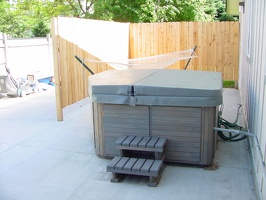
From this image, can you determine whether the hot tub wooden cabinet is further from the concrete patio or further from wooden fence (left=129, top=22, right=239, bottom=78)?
wooden fence (left=129, top=22, right=239, bottom=78)

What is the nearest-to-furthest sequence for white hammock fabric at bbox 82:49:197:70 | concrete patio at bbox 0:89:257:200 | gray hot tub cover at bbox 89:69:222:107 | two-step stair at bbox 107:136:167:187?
concrete patio at bbox 0:89:257:200, two-step stair at bbox 107:136:167:187, gray hot tub cover at bbox 89:69:222:107, white hammock fabric at bbox 82:49:197:70

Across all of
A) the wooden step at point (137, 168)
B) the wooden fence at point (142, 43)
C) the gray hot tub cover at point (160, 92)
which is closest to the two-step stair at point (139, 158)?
the wooden step at point (137, 168)

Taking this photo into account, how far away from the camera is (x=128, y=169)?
3.06 metres

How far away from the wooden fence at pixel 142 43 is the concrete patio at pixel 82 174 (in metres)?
1.31

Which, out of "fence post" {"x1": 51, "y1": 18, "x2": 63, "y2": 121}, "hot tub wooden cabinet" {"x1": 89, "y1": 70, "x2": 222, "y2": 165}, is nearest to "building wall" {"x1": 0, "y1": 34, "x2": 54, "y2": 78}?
"fence post" {"x1": 51, "y1": 18, "x2": 63, "y2": 121}

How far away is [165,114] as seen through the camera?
3.38 meters

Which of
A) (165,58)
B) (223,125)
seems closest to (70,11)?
(165,58)

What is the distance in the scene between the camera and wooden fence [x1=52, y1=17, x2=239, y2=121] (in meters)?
5.95

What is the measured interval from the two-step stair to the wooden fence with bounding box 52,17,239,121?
2523mm

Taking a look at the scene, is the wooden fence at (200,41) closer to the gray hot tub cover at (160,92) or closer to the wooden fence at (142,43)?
the wooden fence at (142,43)

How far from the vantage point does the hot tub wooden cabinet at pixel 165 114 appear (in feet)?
10.7

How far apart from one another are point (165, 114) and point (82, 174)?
1.06 meters

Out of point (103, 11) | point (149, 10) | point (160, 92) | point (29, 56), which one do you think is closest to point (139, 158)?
point (160, 92)

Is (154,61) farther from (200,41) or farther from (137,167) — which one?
(137,167)
